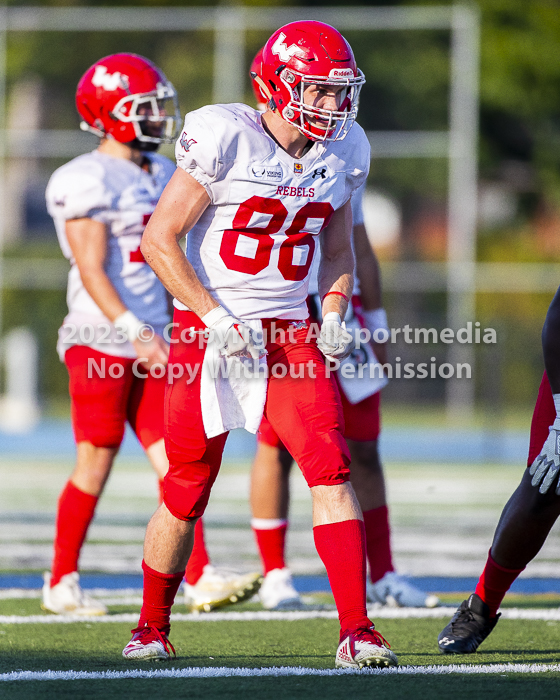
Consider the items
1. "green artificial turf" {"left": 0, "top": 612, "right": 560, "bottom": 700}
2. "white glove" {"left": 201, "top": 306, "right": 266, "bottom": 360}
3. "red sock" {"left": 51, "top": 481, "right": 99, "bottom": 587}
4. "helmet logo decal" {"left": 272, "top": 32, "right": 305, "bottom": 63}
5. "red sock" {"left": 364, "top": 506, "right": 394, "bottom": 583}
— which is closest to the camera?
"green artificial turf" {"left": 0, "top": 612, "right": 560, "bottom": 700}

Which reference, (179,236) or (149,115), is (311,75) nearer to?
(179,236)

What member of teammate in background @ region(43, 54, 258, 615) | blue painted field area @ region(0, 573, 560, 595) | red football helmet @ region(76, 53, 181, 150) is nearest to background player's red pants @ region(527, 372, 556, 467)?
teammate in background @ region(43, 54, 258, 615)

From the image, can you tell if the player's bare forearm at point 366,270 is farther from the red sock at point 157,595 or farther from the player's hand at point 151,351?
the red sock at point 157,595

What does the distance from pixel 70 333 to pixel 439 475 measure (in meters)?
6.46

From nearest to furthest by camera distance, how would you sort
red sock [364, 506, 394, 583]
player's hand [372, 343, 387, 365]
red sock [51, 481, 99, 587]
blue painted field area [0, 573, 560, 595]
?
red sock [51, 481, 99, 587] → red sock [364, 506, 394, 583] → player's hand [372, 343, 387, 365] → blue painted field area [0, 573, 560, 595]

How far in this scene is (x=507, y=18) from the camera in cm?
2181

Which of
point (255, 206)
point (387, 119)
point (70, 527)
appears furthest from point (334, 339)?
point (387, 119)

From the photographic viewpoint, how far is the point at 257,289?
11.5 feet

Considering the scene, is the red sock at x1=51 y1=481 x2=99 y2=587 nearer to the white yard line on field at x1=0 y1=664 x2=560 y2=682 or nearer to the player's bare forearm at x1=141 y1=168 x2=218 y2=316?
the white yard line on field at x1=0 y1=664 x2=560 y2=682

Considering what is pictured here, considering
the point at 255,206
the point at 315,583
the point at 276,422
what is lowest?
the point at 315,583

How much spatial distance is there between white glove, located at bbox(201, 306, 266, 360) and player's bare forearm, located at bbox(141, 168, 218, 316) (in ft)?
0.11

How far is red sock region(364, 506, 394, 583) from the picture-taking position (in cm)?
468

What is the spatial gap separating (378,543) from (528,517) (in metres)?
1.29

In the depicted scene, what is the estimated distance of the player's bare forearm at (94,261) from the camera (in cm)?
446
